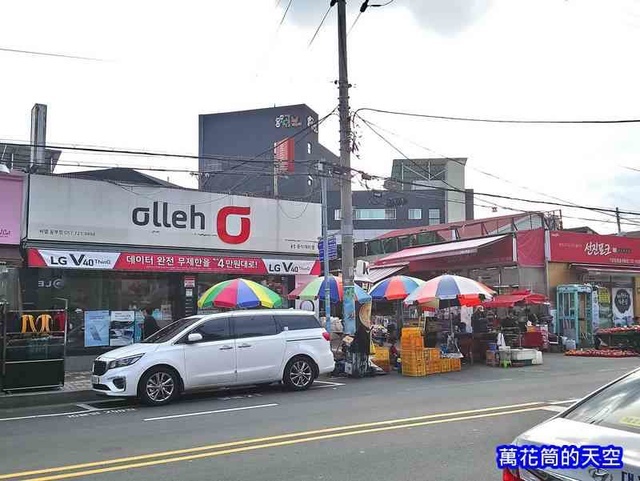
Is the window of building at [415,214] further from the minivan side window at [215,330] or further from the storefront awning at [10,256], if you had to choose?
the minivan side window at [215,330]

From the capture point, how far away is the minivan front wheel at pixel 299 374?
13031mm

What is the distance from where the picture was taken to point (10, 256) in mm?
15898

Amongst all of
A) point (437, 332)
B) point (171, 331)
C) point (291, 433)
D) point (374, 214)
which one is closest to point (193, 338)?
point (171, 331)

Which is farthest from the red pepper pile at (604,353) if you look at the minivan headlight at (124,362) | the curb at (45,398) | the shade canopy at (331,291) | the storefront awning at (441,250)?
the curb at (45,398)

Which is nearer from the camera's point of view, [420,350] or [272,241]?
[420,350]

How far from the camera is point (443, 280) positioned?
17516 mm

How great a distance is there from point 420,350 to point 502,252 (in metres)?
10.8

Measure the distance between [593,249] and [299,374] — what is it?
1890cm

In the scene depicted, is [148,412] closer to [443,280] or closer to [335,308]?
[443,280]

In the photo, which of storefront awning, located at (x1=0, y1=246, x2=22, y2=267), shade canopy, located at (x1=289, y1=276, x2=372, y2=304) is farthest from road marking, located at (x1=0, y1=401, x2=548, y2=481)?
storefront awning, located at (x1=0, y1=246, x2=22, y2=267)

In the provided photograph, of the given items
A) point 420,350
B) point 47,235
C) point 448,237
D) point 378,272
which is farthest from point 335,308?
point 47,235

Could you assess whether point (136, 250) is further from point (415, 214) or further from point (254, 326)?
point (415, 214)

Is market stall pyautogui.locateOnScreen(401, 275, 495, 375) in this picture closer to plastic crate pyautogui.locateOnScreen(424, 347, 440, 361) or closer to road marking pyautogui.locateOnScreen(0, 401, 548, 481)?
plastic crate pyautogui.locateOnScreen(424, 347, 440, 361)

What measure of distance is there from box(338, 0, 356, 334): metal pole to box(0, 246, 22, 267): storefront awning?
27.7 ft
